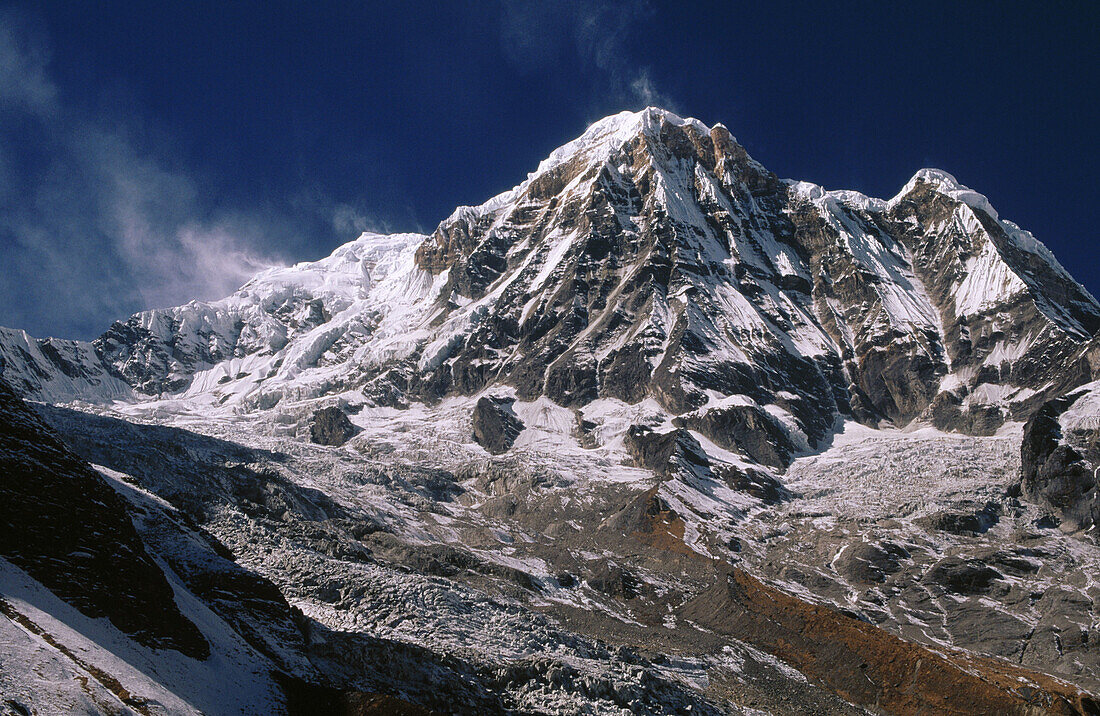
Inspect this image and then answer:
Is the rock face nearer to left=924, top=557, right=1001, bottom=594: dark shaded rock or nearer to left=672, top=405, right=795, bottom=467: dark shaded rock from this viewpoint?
left=924, top=557, right=1001, bottom=594: dark shaded rock

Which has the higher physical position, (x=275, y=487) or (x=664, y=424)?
(x=664, y=424)

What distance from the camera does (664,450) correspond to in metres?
152

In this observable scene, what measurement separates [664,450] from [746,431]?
1149 inches

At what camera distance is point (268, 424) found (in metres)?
198

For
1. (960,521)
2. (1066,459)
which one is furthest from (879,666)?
(1066,459)

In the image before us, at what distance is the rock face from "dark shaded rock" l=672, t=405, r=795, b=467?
49.1 m

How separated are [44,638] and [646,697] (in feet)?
94.0

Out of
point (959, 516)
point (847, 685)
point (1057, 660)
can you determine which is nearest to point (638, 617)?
point (847, 685)

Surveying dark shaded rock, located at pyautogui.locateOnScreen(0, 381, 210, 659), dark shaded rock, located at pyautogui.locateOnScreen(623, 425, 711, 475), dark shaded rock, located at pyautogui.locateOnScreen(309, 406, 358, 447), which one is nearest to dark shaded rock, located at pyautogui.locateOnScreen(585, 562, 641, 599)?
dark shaded rock, located at pyautogui.locateOnScreen(623, 425, 711, 475)

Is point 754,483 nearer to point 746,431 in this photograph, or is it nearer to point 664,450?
point 664,450

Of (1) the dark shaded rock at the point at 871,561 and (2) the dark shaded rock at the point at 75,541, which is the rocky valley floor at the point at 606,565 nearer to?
(1) the dark shaded rock at the point at 871,561

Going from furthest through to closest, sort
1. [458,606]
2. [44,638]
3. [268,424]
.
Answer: [268,424]
[458,606]
[44,638]

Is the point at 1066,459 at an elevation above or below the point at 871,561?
above

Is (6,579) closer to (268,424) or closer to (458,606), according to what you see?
(458,606)
